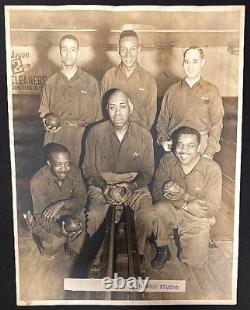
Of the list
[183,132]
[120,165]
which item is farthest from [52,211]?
[183,132]

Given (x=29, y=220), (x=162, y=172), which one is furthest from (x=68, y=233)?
(x=162, y=172)

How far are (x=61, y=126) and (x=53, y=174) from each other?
0.24 ft

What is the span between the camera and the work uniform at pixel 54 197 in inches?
24.7

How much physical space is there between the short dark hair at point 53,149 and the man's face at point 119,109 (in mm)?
82

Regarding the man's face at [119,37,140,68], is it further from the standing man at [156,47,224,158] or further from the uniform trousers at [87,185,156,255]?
the uniform trousers at [87,185,156,255]

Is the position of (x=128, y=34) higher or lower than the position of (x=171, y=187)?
higher

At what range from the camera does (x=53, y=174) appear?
2.06 ft

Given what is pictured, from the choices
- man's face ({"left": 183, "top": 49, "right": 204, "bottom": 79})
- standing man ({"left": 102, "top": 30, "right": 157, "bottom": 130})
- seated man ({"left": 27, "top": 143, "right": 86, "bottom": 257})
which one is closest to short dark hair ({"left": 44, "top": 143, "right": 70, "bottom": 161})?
seated man ({"left": 27, "top": 143, "right": 86, "bottom": 257})

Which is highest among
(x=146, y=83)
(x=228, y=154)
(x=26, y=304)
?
(x=146, y=83)

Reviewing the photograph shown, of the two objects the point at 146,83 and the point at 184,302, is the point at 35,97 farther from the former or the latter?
the point at 184,302

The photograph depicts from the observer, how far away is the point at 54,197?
631 millimetres

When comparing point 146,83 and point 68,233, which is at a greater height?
point 146,83

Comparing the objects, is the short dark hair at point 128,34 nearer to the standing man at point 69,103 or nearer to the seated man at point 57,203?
the standing man at point 69,103

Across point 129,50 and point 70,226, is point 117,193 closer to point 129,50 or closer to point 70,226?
point 70,226
